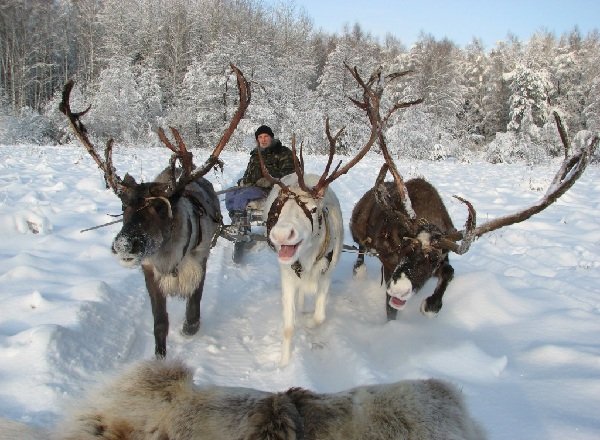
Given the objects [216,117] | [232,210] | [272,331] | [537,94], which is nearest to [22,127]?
[216,117]

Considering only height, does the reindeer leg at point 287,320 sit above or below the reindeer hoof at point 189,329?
above

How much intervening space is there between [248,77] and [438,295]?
112 feet

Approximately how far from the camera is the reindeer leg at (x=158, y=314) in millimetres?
4582

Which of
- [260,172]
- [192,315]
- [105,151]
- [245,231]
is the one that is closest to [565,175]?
[192,315]

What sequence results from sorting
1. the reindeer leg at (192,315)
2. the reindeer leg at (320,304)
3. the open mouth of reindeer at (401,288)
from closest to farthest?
the open mouth of reindeer at (401,288) → the reindeer leg at (192,315) → the reindeer leg at (320,304)

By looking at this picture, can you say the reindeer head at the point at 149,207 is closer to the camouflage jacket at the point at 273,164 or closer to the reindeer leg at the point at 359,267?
the reindeer leg at the point at 359,267

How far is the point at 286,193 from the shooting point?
484 cm

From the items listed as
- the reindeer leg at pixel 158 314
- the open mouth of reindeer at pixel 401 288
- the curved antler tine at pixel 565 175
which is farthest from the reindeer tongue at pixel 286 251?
the curved antler tine at pixel 565 175

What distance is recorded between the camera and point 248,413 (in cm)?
134

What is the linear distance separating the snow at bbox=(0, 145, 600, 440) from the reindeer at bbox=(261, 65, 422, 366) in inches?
17.4

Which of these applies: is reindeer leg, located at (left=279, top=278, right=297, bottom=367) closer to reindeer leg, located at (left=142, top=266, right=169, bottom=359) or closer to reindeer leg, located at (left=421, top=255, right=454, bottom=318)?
reindeer leg, located at (left=142, top=266, right=169, bottom=359)

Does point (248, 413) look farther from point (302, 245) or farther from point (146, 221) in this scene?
point (302, 245)

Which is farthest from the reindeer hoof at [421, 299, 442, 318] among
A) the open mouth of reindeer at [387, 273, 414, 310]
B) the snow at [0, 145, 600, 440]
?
the open mouth of reindeer at [387, 273, 414, 310]

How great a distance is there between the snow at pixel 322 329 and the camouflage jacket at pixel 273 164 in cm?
136
